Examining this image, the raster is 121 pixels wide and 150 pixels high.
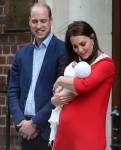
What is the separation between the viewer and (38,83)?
15.1ft

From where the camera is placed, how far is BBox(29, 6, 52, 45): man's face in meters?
4.63

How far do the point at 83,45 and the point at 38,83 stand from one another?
0.74 metres

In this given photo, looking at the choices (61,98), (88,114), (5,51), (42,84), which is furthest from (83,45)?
(5,51)

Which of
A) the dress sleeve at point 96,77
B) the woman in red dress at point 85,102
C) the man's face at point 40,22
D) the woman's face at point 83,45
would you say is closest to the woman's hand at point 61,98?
the woman in red dress at point 85,102

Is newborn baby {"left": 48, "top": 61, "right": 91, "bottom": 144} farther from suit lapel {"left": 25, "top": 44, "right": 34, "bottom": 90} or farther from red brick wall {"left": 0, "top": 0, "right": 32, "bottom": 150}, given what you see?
red brick wall {"left": 0, "top": 0, "right": 32, "bottom": 150}

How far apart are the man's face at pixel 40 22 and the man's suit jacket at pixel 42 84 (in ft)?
0.33

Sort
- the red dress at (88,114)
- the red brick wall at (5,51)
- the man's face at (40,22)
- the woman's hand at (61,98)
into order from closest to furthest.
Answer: the red dress at (88,114) < the woman's hand at (61,98) < the man's face at (40,22) < the red brick wall at (5,51)

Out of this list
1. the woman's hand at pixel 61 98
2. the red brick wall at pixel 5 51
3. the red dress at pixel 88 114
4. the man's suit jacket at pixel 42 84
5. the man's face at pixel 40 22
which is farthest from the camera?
the red brick wall at pixel 5 51

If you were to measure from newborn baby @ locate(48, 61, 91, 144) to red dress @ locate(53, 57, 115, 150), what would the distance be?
44mm

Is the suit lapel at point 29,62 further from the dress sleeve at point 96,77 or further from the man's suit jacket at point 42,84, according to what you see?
the dress sleeve at point 96,77

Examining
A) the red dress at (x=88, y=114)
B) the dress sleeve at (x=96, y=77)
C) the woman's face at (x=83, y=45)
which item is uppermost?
the woman's face at (x=83, y=45)

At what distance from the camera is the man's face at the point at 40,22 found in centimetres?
463

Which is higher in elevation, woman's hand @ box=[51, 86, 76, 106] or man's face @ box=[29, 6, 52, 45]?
man's face @ box=[29, 6, 52, 45]

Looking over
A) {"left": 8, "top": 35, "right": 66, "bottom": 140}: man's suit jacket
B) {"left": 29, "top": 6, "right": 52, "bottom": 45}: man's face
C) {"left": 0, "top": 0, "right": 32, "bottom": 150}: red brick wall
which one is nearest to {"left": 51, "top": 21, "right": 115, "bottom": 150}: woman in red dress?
{"left": 8, "top": 35, "right": 66, "bottom": 140}: man's suit jacket
